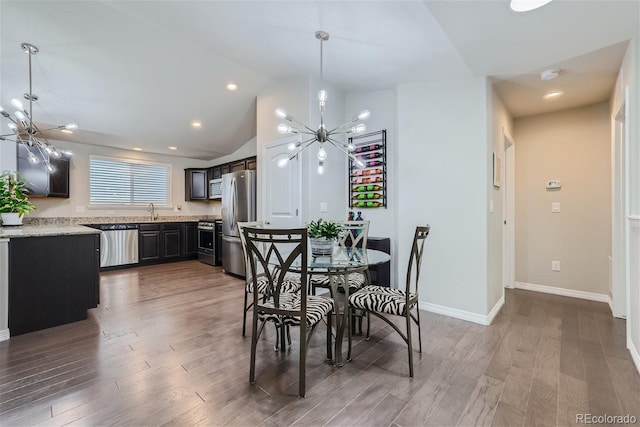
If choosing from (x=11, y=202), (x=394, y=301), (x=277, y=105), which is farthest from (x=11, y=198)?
(x=394, y=301)

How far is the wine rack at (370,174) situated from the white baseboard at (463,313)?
1.25 meters

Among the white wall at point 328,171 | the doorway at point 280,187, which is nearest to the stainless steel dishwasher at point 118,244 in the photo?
the doorway at point 280,187

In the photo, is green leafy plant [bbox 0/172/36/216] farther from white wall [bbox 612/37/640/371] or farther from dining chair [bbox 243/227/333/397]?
white wall [bbox 612/37/640/371]

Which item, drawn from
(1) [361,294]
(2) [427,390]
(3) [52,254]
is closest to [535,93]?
(1) [361,294]

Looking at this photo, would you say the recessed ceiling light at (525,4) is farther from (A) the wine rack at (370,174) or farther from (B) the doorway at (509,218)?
(B) the doorway at (509,218)

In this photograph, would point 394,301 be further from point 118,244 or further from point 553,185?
point 118,244

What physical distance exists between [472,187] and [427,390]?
6.30 ft

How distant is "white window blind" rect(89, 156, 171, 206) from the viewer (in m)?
5.66

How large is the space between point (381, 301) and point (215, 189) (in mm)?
5278

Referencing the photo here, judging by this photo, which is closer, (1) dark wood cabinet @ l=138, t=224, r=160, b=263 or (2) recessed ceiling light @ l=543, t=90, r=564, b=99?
(2) recessed ceiling light @ l=543, t=90, r=564, b=99

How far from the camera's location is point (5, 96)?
364 centimetres

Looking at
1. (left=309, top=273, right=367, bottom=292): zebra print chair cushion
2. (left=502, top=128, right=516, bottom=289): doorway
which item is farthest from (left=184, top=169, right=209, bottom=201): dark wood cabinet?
(left=502, top=128, right=516, bottom=289): doorway

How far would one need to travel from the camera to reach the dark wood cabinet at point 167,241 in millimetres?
5684

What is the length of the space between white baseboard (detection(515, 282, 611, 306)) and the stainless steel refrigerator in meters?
3.96
